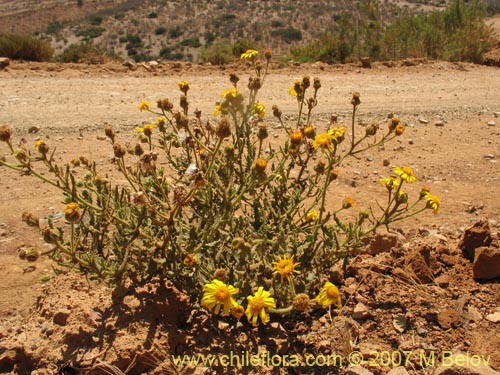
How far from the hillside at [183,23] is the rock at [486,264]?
1110 inches

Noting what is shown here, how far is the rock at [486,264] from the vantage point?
291 centimetres

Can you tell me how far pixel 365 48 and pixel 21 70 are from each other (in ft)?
27.9

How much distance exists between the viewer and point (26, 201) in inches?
174

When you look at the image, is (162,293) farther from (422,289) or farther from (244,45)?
(244,45)

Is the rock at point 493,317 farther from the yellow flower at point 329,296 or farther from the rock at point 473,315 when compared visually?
the yellow flower at point 329,296

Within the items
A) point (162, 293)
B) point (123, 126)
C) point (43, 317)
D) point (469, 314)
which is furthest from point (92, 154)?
point (469, 314)

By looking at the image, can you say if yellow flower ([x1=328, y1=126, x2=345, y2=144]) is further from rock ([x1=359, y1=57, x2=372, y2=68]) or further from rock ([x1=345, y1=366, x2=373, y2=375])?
rock ([x1=359, y1=57, x2=372, y2=68])

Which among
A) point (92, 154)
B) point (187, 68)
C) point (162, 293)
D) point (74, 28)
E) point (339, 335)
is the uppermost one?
point (74, 28)

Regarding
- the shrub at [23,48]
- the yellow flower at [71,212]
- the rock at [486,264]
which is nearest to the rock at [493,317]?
the rock at [486,264]

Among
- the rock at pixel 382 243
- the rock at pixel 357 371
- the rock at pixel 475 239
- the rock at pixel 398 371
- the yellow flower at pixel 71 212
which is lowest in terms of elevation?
the rock at pixel 398 371

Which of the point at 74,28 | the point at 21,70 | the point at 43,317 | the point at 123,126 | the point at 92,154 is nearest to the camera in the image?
the point at 43,317

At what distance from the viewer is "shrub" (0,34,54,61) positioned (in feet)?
34.2

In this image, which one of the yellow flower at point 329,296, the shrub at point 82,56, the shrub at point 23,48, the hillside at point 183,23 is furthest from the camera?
the hillside at point 183,23

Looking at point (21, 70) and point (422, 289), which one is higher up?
point (21, 70)
